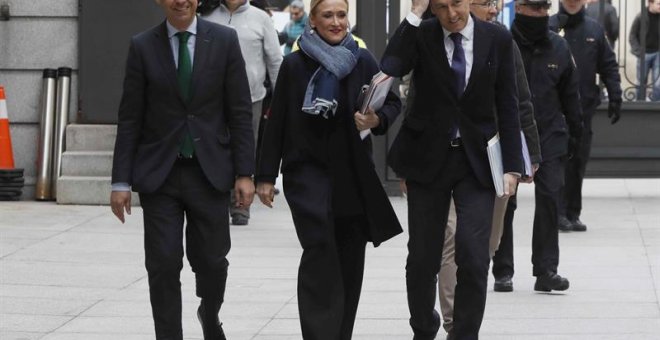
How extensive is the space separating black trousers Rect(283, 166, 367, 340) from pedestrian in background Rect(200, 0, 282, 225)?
5.33 m

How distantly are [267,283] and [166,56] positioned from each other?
3.15 m

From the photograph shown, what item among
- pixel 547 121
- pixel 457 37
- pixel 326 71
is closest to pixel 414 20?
Result: pixel 457 37

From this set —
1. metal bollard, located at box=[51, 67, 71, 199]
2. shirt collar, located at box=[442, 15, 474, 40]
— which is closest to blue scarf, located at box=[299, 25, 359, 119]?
shirt collar, located at box=[442, 15, 474, 40]

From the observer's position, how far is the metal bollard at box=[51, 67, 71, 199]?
1370cm

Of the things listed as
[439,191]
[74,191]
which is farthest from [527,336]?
[74,191]

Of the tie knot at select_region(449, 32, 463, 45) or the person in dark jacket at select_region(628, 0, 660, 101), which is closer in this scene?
the tie knot at select_region(449, 32, 463, 45)

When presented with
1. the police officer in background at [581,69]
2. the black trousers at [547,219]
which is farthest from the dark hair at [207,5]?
the black trousers at [547,219]

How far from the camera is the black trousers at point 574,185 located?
12.5 metres

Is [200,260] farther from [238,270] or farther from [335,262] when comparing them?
[238,270]

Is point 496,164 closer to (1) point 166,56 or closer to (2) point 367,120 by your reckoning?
(2) point 367,120

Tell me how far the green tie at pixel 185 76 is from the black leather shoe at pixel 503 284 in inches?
122

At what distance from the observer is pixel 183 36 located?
7.06 metres

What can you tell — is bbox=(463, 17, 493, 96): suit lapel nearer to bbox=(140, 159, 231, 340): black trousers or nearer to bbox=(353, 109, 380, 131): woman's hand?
bbox=(353, 109, 380, 131): woman's hand

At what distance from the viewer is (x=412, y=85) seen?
730cm
